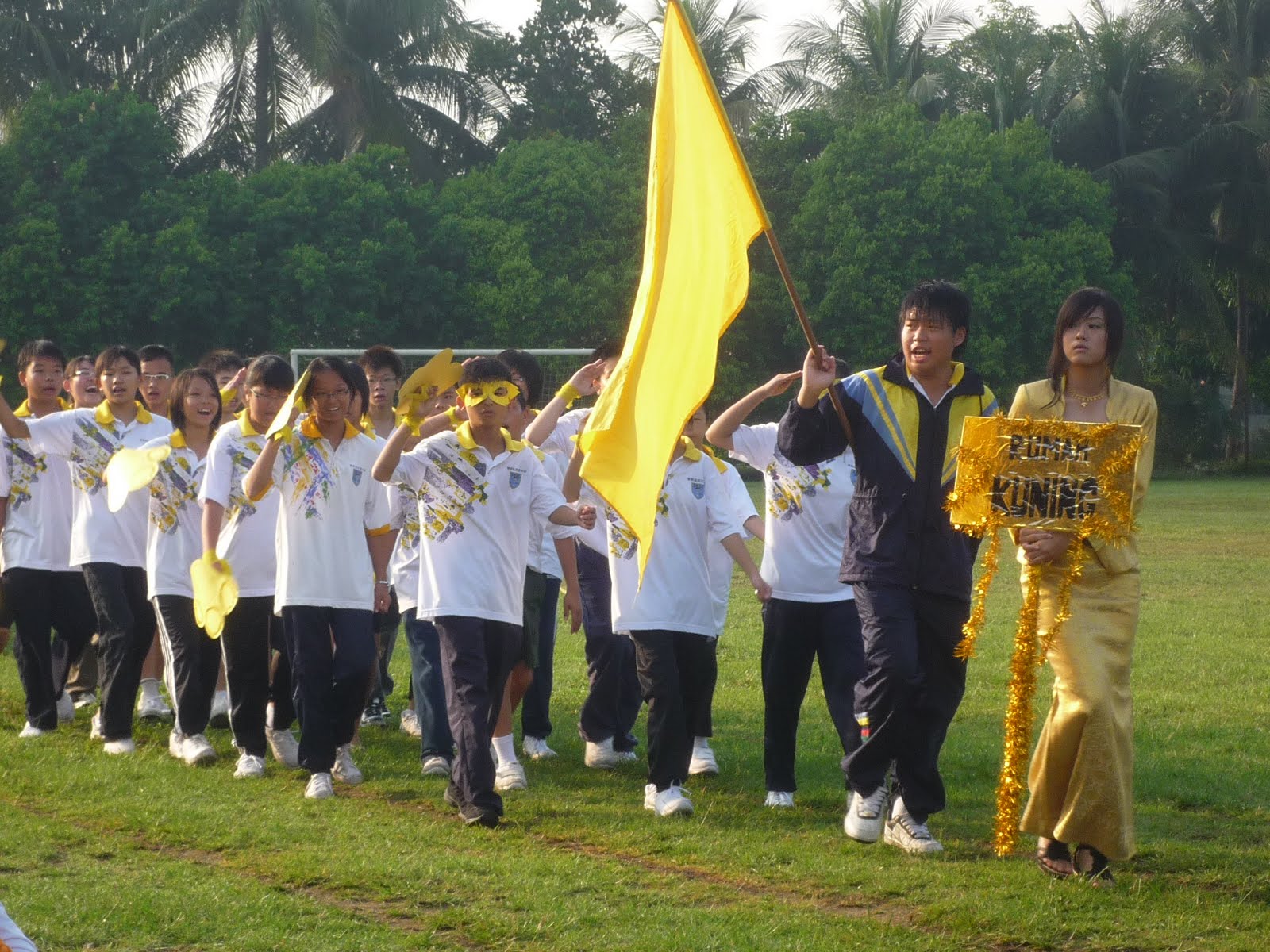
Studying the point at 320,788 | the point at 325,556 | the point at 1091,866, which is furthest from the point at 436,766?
the point at 1091,866

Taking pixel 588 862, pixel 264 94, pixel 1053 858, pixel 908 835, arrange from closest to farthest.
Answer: pixel 1053 858 < pixel 588 862 < pixel 908 835 < pixel 264 94

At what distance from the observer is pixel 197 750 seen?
312 inches

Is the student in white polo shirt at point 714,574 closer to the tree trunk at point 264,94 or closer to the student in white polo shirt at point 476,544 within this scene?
the student in white polo shirt at point 476,544

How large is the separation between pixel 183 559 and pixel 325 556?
1.24m

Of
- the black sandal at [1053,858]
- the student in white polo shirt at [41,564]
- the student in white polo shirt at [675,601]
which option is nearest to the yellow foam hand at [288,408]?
the student in white polo shirt at [675,601]

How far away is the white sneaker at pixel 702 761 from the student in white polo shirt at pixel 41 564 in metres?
3.42

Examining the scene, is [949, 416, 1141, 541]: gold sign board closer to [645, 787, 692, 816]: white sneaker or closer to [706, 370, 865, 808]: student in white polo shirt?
[706, 370, 865, 808]: student in white polo shirt

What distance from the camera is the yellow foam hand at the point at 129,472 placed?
320 inches

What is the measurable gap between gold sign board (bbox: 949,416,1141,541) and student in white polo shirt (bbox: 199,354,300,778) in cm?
342

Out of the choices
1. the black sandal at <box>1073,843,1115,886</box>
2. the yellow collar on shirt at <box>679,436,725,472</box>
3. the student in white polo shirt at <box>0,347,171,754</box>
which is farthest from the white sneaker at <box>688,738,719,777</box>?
the student in white polo shirt at <box>0,347,171,754</box>

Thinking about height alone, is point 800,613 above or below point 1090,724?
above

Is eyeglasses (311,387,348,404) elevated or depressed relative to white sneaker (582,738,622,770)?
elevated

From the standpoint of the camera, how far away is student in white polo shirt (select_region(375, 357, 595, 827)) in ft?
21.6

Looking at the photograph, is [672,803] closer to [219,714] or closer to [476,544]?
[476,544]
